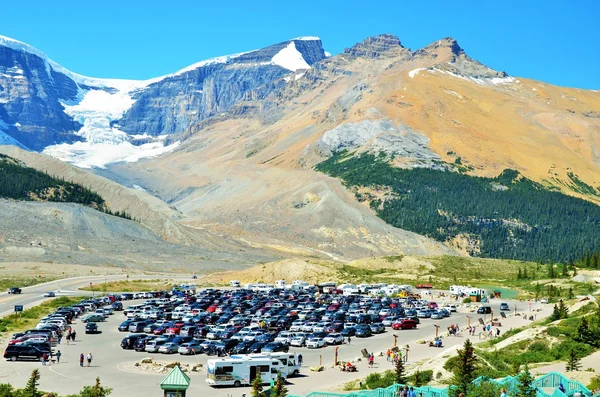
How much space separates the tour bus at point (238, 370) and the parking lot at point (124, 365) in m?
0.75

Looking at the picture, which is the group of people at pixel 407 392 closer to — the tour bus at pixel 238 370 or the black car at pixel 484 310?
the tour bus at pixel 238 370

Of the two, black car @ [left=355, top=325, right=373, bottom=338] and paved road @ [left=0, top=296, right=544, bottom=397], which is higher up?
black car @ [left=355, top=325, right=373, bottom=338]

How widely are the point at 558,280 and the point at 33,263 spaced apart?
10115cm

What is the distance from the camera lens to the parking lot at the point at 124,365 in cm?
4882

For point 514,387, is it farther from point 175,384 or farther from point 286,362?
point 286,362

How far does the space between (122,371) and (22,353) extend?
29.6ft

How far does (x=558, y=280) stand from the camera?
132 meters

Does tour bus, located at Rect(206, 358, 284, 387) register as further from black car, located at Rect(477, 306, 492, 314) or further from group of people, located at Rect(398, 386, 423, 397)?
black car, located at Rect(477, 306, 492, 314)

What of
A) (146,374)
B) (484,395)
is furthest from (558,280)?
(484,395)

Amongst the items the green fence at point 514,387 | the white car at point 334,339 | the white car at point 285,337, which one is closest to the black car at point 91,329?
the white car at point 285,337

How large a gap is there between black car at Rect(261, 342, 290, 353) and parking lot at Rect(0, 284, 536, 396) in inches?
74.4

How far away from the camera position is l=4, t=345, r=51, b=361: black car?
58000mm

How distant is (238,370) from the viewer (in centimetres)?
5041

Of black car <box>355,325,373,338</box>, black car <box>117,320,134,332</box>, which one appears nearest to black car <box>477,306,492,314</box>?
black car <box>355,325,373,338</box>
